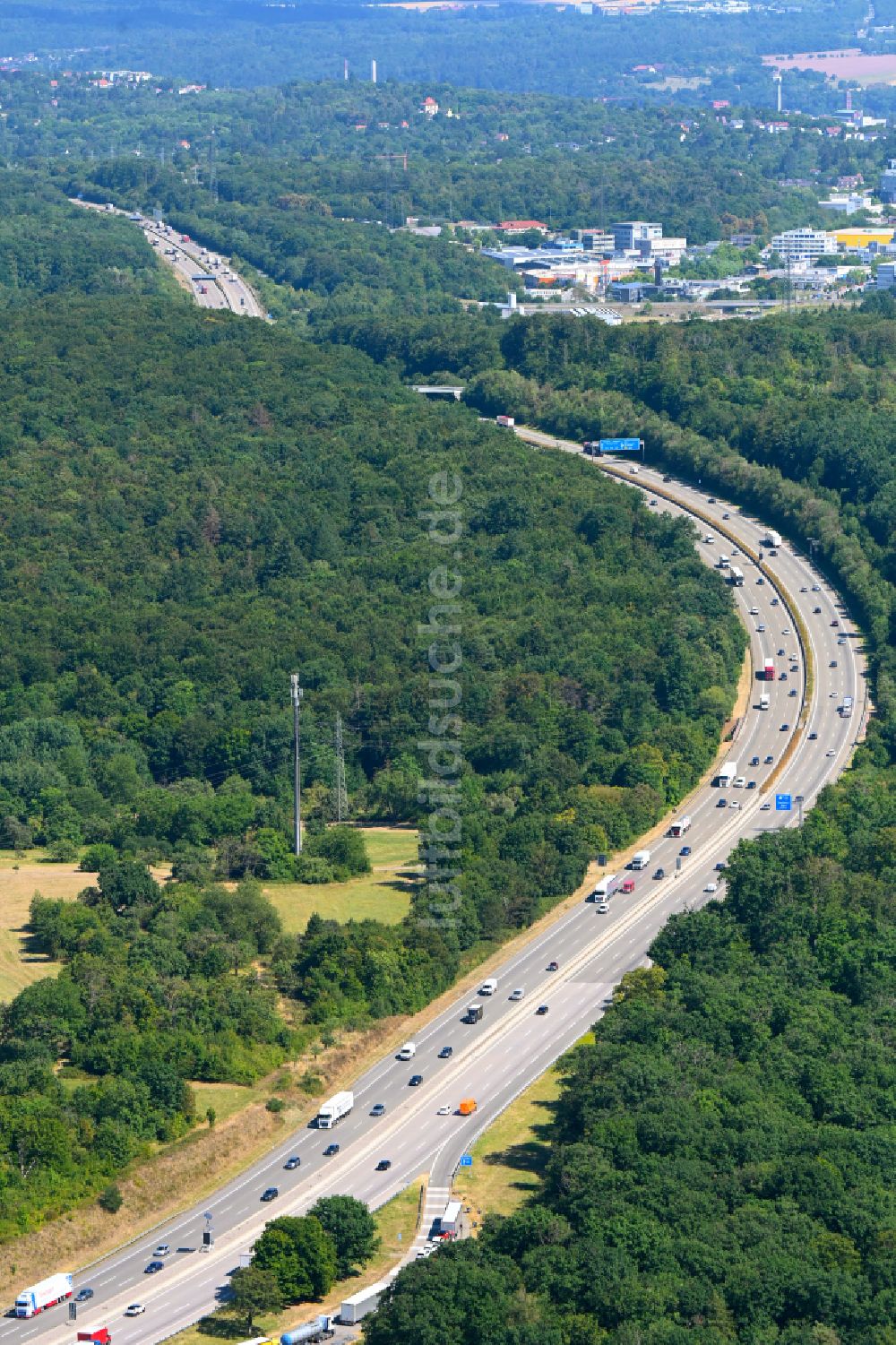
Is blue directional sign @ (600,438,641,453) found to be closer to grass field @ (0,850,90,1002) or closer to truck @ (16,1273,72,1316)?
grass field @ (0,850,90,1002)

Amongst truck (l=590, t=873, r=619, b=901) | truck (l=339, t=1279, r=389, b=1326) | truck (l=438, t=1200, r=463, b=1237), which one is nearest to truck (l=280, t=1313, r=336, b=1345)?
truck (l=339, t=1279, r=389, b=1326)

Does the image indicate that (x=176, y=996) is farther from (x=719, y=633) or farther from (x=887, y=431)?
(x=887, y=431)

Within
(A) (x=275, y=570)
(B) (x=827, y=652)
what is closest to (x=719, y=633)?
(B) (x=827, y=652)

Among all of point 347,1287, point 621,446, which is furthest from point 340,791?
point 621,446

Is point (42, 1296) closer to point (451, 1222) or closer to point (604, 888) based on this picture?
point (451, 1222)

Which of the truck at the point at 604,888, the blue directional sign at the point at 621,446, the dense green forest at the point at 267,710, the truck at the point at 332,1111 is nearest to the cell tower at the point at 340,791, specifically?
the dense green forest at the point at 267,710

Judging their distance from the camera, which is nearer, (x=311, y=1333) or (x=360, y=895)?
(x=311, y=1333)
